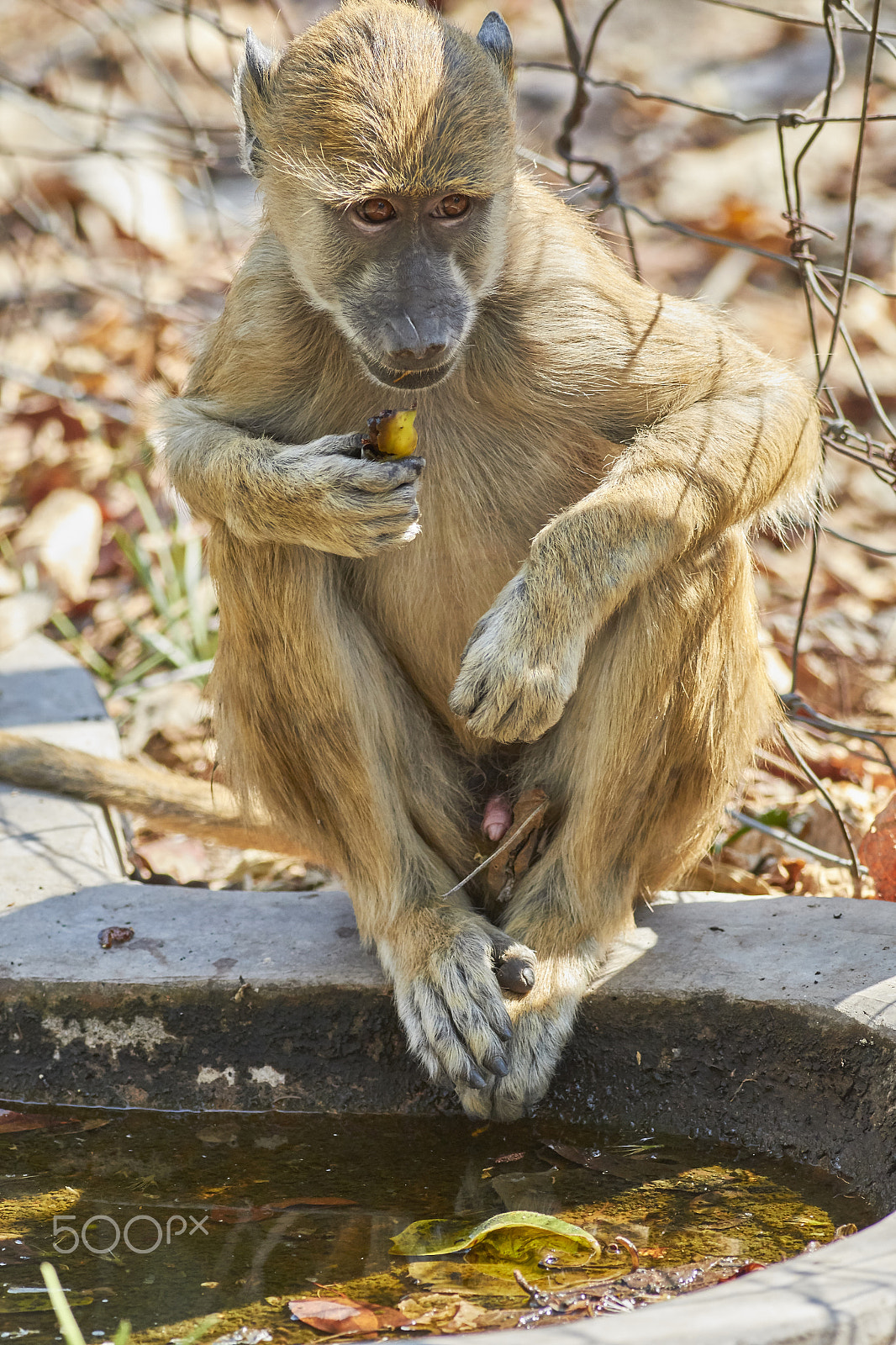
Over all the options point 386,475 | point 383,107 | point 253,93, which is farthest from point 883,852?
point 253,93

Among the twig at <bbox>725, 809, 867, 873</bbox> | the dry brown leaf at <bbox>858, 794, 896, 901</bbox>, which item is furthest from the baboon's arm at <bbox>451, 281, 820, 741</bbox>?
the twig at <bbox>725, 809, 867, 873</bbox>

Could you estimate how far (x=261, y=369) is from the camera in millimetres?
3715

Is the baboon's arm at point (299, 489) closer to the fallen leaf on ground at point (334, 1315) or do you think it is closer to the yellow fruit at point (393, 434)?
the yellow fruit at point (393, 434)

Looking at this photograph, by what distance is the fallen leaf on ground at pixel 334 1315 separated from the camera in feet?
8.34

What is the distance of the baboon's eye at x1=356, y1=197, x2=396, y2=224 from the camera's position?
3.31 meters

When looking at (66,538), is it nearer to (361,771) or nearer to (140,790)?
(140,790)

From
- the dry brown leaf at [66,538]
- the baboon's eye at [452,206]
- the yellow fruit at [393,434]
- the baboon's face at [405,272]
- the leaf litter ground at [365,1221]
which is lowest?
the leaf litter ground at [365,1221]

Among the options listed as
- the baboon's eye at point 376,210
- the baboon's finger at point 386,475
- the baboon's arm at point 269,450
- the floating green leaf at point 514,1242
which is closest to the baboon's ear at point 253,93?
the baboon's arm at point 269,450

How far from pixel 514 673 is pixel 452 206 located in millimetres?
1159

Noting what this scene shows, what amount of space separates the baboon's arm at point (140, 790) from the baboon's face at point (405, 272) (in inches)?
61.4

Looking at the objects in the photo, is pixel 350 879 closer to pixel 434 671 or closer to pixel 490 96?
pixel 434 671

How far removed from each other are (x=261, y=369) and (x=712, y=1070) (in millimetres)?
2121

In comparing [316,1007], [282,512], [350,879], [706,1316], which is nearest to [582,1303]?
[706,1316]

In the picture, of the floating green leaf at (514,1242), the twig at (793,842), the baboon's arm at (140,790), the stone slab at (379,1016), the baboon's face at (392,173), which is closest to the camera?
the floating green leaf at (514,1242)
